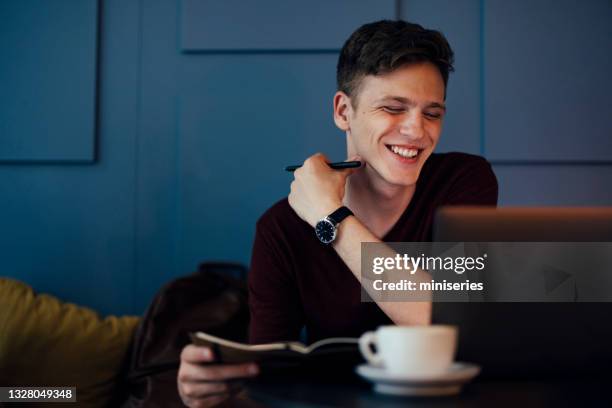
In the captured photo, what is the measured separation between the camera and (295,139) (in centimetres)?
229

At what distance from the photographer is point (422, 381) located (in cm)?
74

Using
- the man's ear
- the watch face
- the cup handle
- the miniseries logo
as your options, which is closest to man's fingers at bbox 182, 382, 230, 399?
the cup handle

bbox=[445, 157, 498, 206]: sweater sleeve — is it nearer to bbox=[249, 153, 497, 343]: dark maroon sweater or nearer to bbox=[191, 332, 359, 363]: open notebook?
bbox=[249, 153, 497, 343]: dark maroon sweater

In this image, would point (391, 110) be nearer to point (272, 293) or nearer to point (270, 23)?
point (272, 293)

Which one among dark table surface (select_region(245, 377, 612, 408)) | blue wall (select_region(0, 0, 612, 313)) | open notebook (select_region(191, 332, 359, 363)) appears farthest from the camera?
blue wall (select_region(0, 0, 612, 313))

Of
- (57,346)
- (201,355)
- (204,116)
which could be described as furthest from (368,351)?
(204,116)

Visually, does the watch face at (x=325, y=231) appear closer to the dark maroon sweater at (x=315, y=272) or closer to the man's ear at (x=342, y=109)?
the dark maroon sweater at (x=315, y=272)

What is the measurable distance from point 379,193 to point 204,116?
2.78ft

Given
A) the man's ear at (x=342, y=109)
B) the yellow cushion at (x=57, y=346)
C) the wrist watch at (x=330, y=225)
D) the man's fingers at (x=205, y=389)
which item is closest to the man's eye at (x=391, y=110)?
the man's ear at (x=342, y=109)

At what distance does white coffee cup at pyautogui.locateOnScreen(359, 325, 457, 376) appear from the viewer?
75 centimetres

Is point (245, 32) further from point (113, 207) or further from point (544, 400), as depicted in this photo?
point (544, 400)

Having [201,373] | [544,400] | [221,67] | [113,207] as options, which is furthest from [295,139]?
[544,400]

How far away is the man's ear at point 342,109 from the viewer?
170cm

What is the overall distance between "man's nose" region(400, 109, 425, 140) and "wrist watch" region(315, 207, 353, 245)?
26 centimetres
